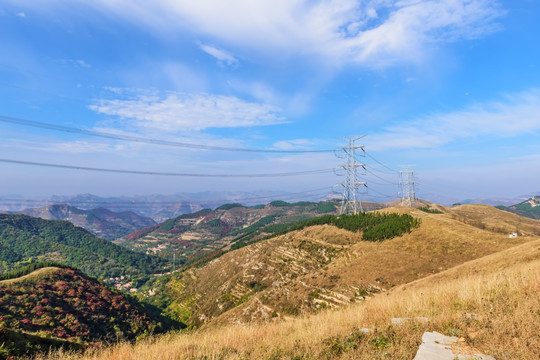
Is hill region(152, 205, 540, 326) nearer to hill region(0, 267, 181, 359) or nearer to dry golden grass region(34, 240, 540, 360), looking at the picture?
dry golden grass region(34, 240, 540, 360)

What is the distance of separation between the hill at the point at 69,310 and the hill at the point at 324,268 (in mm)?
19195

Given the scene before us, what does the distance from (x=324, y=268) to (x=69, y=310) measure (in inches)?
2385

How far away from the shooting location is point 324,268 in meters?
60.5

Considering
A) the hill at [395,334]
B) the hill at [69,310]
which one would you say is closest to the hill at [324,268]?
the hill at [395,334]

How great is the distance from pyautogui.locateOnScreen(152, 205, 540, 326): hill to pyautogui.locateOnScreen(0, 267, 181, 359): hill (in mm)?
19195

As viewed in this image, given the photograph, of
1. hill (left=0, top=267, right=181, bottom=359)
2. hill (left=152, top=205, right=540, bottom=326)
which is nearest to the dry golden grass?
hill (left=152, top=205, right=540, bottom=326)

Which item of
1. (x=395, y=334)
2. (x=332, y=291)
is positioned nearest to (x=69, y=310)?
(x=332, y=291)

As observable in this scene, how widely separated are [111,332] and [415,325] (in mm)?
69403

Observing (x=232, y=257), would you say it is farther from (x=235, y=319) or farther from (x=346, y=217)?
(x=235, y=319)

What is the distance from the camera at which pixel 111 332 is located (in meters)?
55.9

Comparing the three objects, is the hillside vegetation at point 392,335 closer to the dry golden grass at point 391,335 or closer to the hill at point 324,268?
→ the dry golden grass at point 391,335

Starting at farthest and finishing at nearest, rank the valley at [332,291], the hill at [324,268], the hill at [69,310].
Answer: the hill at [69,310] < the hill at [324,268] < the valley at [332,291]

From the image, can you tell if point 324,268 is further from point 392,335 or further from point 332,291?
point 392,335

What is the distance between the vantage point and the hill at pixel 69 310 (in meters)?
47.7
